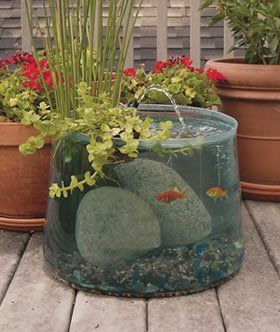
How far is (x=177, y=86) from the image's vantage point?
2.71 metres

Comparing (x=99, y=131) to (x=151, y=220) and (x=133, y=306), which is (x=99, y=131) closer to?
(x=151, y=220)

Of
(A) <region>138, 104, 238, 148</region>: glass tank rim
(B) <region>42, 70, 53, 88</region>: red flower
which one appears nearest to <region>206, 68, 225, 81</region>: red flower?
(A) <region>138, 104, 238, 148</region>: glass tank rim

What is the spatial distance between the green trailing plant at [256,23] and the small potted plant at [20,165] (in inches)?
31.6

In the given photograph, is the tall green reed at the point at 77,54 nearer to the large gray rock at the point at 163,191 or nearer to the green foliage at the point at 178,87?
A: the large gray rock at the point at 163,191

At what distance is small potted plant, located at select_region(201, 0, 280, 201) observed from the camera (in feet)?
9.62

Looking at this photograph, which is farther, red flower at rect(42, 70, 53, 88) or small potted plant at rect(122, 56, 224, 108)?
small potted plant at rect(122, 56, 224, 108)

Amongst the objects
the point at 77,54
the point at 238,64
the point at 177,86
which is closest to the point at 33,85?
the point at 77,54

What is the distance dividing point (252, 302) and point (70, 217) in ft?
1.76

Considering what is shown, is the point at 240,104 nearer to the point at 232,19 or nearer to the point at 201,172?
the point at 232,19

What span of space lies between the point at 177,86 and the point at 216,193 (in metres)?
0.65

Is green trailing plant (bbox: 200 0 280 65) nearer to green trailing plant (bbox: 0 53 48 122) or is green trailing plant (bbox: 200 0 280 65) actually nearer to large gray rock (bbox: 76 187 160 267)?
green trailing plant (bbox: 0 53 48 122)

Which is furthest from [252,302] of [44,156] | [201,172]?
[44,156]

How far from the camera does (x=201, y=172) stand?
2.12 metres

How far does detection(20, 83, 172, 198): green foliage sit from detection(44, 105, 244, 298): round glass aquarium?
3 centimetres
